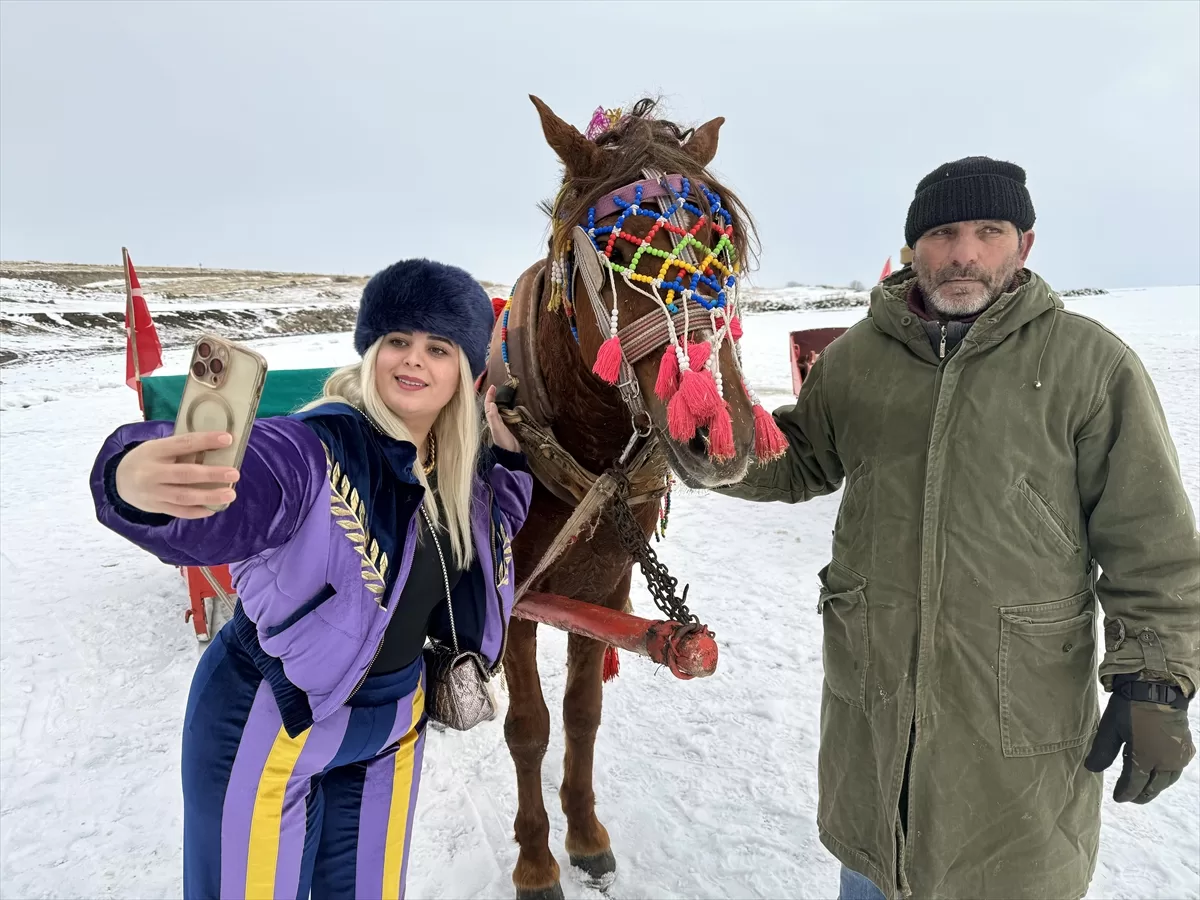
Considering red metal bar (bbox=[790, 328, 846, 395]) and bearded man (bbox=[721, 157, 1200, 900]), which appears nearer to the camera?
bearded man (bbox=[721, 157, 1200, 900])

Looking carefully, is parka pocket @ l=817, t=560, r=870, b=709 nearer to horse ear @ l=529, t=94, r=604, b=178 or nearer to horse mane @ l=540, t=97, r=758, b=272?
horse mane @ l=540, t=97, r=758, b=272

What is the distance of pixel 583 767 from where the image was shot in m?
2.82

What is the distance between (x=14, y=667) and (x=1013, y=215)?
553 centimetres

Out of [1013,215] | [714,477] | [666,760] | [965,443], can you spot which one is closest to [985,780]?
[965,443]

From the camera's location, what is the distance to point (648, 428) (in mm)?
1835

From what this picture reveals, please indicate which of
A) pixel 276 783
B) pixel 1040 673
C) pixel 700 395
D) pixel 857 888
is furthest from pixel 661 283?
pixel 857 888

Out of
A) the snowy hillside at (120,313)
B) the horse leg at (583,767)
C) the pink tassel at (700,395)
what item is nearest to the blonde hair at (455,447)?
the pink tassel at (700,395)

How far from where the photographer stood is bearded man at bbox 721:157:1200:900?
1.48m

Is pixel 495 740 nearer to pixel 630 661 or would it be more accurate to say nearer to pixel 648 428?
pixel 630 661

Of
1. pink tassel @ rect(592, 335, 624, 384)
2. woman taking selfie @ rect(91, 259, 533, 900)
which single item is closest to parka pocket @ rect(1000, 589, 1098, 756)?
pink tassel @ rect(592, 335, 624, 384)

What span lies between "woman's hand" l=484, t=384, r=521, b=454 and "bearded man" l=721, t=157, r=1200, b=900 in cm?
105

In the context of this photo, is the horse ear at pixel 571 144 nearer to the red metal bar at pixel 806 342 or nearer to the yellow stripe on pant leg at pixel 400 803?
the yellow stripe on pant leg at pixel 400 803

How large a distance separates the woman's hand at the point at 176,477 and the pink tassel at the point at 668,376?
924 mm

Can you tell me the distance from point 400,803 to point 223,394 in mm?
1339
